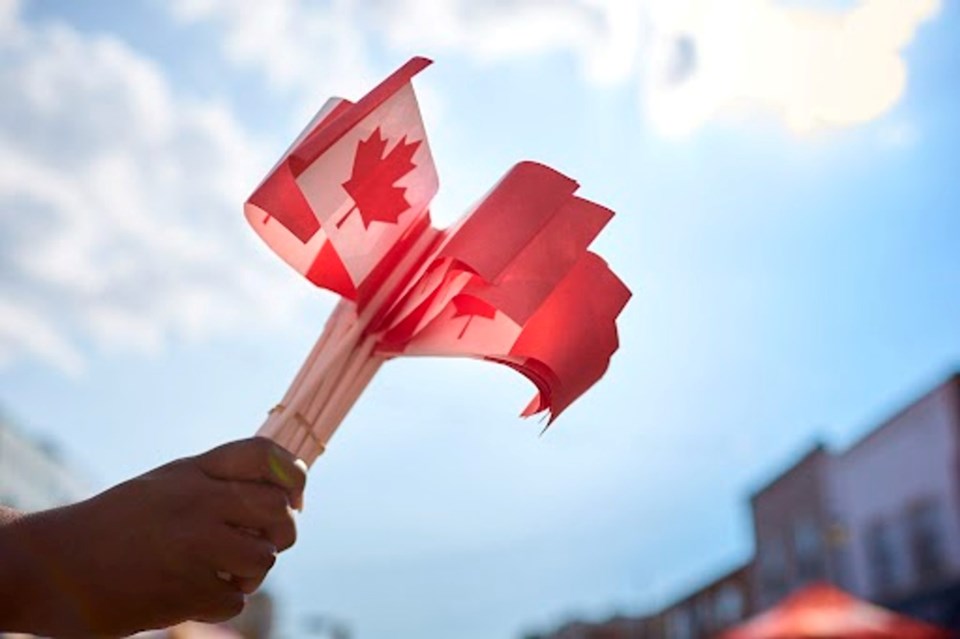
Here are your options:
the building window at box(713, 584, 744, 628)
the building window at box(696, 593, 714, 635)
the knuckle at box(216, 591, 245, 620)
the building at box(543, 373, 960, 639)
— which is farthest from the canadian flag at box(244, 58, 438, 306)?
the building window at box(696, 593, 714, 635)

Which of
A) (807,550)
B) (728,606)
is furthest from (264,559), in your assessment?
(728,606)

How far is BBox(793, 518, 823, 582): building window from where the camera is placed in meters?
21.4

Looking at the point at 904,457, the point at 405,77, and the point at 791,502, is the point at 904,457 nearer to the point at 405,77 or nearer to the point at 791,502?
the point at 791,502

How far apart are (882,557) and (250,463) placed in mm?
19761

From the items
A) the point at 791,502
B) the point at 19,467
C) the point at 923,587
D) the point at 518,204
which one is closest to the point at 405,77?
the point at 518,204

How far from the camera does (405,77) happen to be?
1.45 m

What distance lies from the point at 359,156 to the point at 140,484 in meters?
0.51

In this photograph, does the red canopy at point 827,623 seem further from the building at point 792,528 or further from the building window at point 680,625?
the building window at point 680,625

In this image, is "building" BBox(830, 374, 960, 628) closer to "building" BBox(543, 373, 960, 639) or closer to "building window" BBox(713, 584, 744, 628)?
"building" BBox(543, 373, 960, 639)

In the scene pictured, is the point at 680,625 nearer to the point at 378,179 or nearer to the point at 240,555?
the point at 378,179

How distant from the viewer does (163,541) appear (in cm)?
115

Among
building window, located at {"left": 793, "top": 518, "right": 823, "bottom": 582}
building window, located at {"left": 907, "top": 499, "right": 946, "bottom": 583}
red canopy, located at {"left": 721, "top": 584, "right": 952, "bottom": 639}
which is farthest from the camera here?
building window, located at {"left": 793, "top": 518, "right": 823, "bottom": 582}

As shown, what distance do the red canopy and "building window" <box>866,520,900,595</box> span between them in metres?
10.1

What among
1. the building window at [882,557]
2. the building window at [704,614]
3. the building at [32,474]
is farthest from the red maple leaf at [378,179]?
the building window at [704,614]
